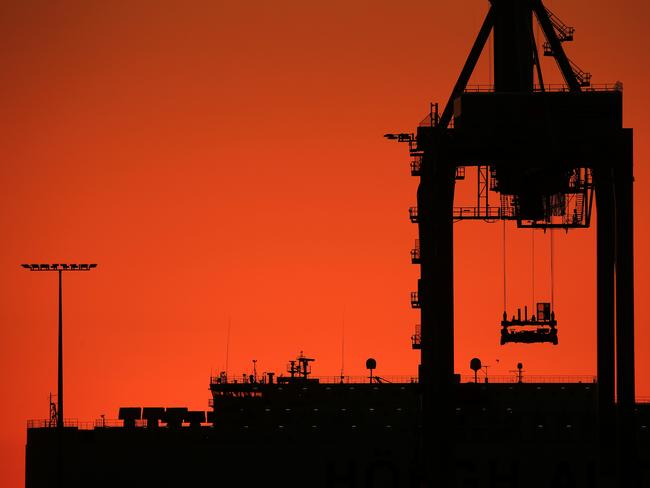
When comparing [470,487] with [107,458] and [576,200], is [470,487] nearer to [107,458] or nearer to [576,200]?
[107,458]

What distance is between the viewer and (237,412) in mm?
172500

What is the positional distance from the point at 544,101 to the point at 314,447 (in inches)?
2436

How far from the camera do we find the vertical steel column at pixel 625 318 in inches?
3920

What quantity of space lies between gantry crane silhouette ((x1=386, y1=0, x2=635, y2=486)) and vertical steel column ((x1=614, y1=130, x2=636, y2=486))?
4cm

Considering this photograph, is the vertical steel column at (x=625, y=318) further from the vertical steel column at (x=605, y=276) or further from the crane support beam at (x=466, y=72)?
the crane support beam at (x=466, y=72)

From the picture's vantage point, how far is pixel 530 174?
346 ft

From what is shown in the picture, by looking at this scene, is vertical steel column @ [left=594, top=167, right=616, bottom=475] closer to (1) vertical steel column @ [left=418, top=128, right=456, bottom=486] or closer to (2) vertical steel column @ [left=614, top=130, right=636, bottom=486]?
(2) vertical steel column @ [left=614, top=130, right=636, bottom=486]

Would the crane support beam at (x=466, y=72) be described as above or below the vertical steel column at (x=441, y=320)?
above

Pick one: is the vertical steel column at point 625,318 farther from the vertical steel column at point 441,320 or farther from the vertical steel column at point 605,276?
the vertical steel column at point 441,320

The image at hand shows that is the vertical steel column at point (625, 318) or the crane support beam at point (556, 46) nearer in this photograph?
the vertical steel column at point (625, 318)

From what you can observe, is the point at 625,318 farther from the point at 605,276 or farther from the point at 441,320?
the point at 441,320

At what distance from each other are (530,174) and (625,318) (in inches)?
364

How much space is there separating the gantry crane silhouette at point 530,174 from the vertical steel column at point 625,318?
43 millimetres

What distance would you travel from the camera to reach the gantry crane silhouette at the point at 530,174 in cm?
10144
